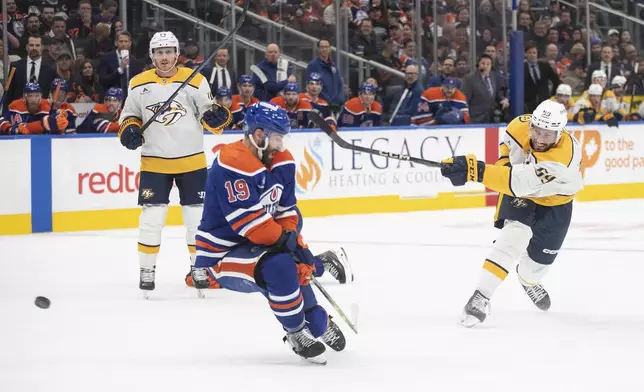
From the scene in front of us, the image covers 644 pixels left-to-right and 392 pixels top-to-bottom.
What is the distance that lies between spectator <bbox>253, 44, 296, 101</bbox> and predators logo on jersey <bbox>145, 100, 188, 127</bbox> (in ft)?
13.0

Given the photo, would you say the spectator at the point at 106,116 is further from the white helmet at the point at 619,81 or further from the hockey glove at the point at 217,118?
the white helmet at the point at 619,81

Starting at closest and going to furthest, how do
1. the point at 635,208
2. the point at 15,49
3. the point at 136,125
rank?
1. the point at 136,125
2. the point at 15,49
3. the point at 635,208

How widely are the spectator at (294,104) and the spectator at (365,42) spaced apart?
1.30m

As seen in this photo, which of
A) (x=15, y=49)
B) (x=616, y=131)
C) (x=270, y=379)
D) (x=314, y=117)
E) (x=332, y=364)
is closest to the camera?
(x=270, y=379)

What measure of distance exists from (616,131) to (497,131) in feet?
4.56

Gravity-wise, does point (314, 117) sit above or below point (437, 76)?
below

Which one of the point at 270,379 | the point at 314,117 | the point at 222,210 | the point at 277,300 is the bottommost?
the point at 270,379

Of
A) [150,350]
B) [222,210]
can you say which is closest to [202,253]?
[222,210]

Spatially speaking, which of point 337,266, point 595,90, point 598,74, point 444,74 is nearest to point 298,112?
point 444,74

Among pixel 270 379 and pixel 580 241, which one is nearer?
pixel 270 379

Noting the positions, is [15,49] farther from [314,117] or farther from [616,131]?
[616,131]

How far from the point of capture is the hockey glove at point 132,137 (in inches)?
236

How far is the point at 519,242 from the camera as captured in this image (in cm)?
525

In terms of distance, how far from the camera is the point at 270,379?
4.07 metres
